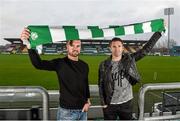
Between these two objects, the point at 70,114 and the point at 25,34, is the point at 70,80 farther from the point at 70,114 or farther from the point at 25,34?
the point at 25,34

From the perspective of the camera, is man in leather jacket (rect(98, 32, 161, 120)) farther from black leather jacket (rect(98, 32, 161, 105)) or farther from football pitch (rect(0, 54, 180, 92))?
football pitch (rect(0, 54, 180, 92))

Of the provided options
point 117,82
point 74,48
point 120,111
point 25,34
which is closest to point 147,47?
point 117,82

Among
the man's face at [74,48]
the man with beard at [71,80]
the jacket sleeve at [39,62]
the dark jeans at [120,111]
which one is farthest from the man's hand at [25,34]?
the dark jeans at [120,111]

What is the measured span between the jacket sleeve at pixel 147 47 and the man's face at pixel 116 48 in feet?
0.86

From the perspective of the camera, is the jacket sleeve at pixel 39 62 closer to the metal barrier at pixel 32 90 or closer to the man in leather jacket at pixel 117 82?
the metal barrier at pixel 32 90

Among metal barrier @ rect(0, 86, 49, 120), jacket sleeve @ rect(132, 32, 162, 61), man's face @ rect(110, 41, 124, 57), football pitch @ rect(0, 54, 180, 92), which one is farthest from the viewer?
football pitch @ rect(0, 54, 180, 92)

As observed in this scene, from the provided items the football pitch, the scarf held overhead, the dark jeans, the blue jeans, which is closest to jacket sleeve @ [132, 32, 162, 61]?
the scarf held overhead

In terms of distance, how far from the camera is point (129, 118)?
13.9 ft

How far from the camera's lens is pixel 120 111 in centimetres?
418

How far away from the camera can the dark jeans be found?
4.17 meters

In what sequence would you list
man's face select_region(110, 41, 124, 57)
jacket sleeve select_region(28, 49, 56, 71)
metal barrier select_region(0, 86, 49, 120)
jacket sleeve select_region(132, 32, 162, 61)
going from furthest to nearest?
jacket sleeve select_region(132, 32, 162, 61)
man's face select_region(110, 41, 124, 57)
jacket sleeve select_region(28, 49, 56, 71)
metal barrier select_region(0, 86, 49, 120)

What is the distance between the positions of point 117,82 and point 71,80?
57 cm

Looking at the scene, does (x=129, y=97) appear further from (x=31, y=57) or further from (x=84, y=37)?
(x=31, y=57)

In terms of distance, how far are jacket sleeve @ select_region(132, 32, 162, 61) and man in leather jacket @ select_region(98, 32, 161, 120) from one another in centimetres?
16
